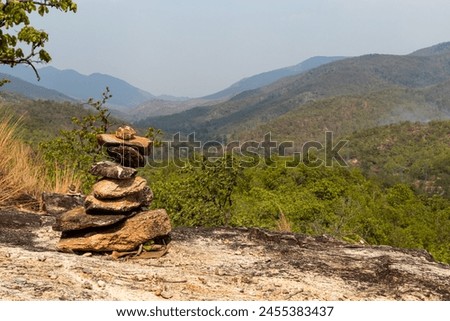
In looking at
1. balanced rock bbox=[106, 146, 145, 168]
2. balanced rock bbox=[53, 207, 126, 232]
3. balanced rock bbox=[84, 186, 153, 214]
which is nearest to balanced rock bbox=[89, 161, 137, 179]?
balanced rock bbox=[106, 146, 145, 168]

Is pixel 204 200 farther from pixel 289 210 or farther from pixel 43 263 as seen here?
pixel 43 263

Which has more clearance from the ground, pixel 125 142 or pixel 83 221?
pixel 125 142

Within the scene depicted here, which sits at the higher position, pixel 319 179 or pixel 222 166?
pixel 222 166

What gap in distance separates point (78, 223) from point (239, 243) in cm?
335

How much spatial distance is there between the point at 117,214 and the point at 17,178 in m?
4.30

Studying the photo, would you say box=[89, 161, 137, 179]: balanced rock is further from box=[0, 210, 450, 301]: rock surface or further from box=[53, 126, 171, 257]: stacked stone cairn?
box=[0, 210, 450, 301]: rock surface

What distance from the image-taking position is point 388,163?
415 ft

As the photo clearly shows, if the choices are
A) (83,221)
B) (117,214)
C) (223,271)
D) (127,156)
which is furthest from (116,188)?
(223,271)

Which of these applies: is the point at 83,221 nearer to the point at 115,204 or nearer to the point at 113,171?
the point at 115,204

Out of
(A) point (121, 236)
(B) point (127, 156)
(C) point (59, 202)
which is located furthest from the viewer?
(C) point (59, 202)

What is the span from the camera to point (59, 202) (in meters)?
11.0

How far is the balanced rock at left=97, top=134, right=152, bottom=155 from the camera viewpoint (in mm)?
8648

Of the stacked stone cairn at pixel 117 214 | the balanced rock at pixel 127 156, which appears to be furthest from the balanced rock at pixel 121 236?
the balanced rock at pixel 127 156

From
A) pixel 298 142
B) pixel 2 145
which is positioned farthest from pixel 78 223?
pixel 298 142
